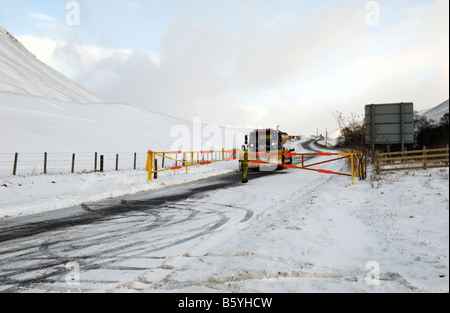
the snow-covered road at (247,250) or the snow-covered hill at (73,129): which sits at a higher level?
the snow-covered hill at (73,129)

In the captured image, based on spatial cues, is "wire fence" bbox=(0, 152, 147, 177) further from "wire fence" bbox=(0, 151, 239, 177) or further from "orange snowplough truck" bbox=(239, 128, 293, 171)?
"orange snowplough truck" bbox=(239, 128, 293, 171)

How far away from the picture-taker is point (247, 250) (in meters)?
4.61

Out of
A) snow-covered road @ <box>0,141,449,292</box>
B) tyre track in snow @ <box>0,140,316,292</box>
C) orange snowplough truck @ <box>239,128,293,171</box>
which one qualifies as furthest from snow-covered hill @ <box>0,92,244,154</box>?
snow-covered road @ <box>0,141,449,292</box>

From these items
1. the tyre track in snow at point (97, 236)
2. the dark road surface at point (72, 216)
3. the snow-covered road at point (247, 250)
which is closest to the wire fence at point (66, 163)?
the dark road surface at point (72, 216)

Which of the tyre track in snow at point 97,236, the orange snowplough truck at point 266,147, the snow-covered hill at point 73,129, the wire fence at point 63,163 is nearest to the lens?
the tyre track in snow at point 97,236

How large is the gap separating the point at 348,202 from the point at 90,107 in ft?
169

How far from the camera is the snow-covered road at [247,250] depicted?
3.56m

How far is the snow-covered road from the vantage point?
356 cm

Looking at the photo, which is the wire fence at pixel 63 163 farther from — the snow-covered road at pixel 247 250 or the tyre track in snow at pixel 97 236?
the snow-covered road at pixel 247 250

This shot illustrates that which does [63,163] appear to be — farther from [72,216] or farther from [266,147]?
[72,216]

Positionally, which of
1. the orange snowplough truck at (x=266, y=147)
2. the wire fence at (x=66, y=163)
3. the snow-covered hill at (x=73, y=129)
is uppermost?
the snow-covered hill at (x=73, y=129)

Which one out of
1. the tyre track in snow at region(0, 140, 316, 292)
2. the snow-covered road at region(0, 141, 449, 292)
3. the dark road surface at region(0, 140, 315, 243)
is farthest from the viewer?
the dark road surface at region(0, 140, 315, 243)

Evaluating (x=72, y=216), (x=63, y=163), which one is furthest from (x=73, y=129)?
(x=72, y=216)
